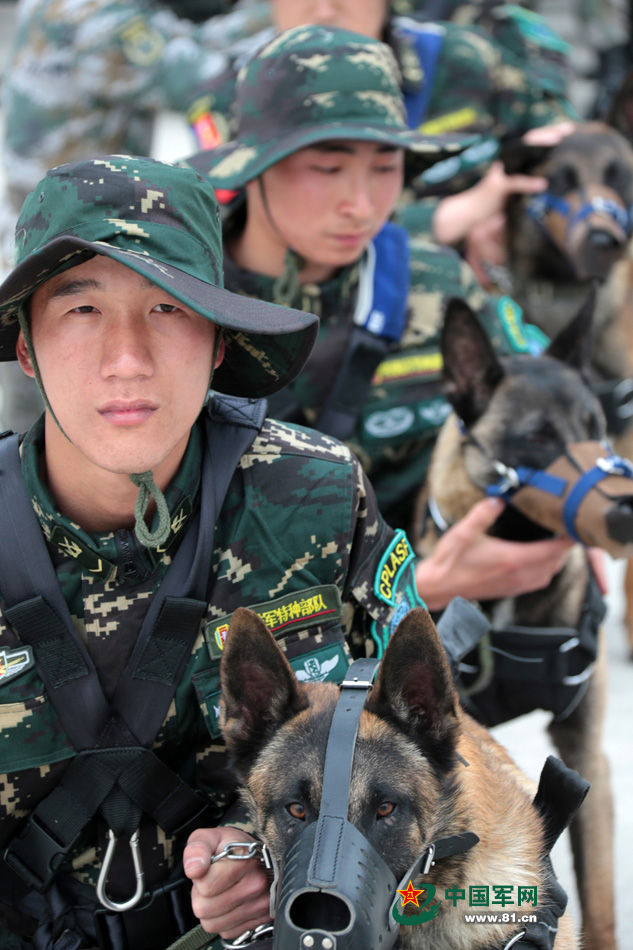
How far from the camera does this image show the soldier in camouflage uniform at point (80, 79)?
461cm

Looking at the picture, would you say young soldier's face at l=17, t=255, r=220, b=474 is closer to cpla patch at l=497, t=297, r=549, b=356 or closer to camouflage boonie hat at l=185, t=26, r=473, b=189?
camouflage boonie hat at l=185, t=26, r=473, b=189

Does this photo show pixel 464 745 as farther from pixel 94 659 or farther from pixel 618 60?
pixel 618 60

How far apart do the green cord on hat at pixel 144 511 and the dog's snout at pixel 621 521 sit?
3.97 ft

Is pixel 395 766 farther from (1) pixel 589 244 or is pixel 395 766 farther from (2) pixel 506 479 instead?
(1) pixel 589 244

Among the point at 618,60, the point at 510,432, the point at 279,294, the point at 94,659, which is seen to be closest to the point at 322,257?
the point at 279,294

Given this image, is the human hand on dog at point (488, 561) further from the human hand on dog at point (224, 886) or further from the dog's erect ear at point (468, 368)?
the human hand on dog at point (224, 886)

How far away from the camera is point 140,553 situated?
1860 millimetres

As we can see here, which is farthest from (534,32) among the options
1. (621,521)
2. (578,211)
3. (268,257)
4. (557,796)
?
(557,796)

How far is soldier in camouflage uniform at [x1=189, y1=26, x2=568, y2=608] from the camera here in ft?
9.34

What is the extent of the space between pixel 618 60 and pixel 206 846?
1092cm

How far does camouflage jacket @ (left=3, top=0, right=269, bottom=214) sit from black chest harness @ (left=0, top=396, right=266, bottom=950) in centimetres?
325

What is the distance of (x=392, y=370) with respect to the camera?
3.23 meters

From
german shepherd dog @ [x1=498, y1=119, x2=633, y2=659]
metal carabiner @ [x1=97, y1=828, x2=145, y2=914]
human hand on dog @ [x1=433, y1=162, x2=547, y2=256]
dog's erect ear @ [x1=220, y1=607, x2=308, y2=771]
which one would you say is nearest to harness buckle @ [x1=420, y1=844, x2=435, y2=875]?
dog's erect ear @ [x1=220, y1=607, x2=308, y2=771]

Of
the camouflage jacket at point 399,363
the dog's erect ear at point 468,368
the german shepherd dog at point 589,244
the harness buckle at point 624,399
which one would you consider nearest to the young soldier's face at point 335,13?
the german shepherd dog at point 589,244
